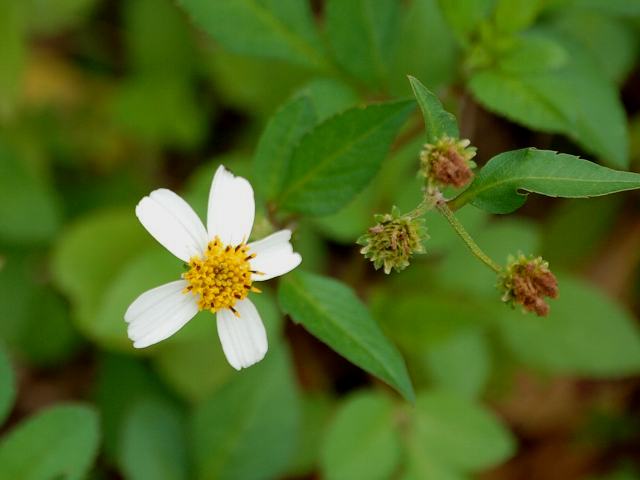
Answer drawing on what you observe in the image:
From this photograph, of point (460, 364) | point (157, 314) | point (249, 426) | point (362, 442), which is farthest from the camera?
point (460, 364)

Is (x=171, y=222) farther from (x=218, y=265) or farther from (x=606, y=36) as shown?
(x=606, y=36)

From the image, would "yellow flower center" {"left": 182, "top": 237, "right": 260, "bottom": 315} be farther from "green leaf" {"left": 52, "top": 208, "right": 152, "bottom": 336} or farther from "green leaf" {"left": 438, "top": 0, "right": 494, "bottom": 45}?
"green leaf" {"left": 52, "top": 208, "right": 152, "bottom": 336}

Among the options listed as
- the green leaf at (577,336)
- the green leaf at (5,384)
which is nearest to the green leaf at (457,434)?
the green leaf at (577,336)

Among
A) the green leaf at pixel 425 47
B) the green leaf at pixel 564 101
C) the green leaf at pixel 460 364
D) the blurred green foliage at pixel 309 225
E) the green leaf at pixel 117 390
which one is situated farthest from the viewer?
the green leaf at pixel 117 390

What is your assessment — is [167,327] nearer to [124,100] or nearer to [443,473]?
[443,473]

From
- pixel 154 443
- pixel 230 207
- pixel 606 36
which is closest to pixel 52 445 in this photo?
pixel 154 443

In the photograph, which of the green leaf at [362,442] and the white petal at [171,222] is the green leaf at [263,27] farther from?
the green leaf at [362,442]
